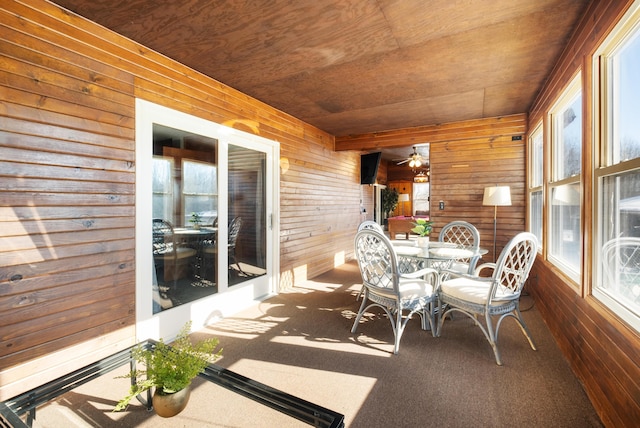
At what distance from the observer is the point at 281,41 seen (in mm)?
2457

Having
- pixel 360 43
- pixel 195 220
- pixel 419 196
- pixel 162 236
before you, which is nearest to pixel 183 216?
pixel 195 220

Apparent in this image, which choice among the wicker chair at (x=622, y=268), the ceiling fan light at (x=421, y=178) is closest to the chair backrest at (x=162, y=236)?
the wicker chair at (x=622, y=268)

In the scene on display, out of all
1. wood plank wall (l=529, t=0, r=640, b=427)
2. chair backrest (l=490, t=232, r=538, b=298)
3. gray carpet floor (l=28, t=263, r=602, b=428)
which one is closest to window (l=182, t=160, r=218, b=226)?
gray carpet floor (l=28, t=263, r=602, b=428)

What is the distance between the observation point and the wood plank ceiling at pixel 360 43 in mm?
2055

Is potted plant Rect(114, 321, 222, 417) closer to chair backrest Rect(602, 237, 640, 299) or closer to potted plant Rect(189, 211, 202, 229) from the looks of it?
potted plant Rect(189, 211, 202, 229)

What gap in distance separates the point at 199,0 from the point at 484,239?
4667 mm

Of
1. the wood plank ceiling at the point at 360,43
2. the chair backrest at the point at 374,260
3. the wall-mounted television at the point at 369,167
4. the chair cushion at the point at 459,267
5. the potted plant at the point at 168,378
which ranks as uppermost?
the wood plank ceiling at the point at 360,43

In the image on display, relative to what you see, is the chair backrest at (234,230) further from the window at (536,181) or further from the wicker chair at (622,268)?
the window at (536,181)

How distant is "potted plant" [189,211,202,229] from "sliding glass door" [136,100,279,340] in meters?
0.01

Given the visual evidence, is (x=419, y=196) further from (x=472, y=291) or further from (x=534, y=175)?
(x=472, y=291)

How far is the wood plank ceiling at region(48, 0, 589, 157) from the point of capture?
2.05 meters

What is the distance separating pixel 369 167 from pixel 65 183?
5.88 metres

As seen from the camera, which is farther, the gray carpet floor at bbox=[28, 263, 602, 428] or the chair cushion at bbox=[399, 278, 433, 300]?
the chair cushion at bbox=[399, 278, 433, 300]

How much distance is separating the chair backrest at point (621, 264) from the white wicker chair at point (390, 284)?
1.19 m
